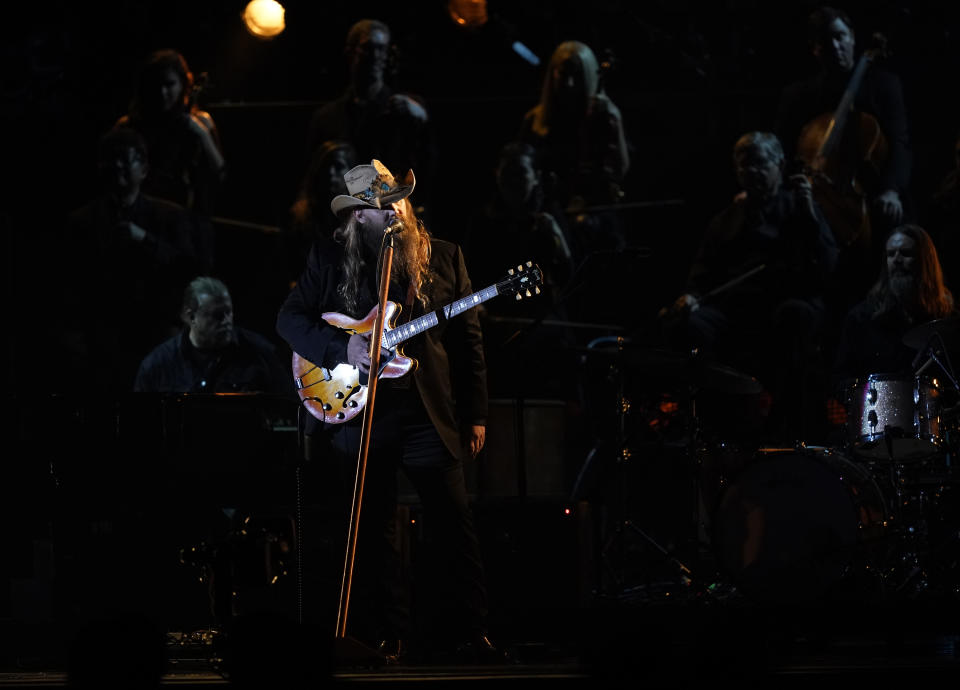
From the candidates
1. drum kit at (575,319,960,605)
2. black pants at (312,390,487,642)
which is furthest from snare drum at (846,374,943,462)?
black pants at (312,390,487,642)

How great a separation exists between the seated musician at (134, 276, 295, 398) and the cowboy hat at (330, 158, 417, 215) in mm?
2881

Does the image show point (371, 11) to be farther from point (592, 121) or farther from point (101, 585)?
point (101, 585)

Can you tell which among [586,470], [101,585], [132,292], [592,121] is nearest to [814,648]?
[586,470]

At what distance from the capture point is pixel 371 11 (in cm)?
946

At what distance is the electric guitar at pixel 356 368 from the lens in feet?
17.9

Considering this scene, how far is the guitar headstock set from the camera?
5.75 metres

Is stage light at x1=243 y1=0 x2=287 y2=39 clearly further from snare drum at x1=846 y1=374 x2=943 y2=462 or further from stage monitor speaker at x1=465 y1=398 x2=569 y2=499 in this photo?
snare drum at x1=846 y1=374 x2=943 y2=462

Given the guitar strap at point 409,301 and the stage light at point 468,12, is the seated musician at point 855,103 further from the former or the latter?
the guitar strap at point 409,301

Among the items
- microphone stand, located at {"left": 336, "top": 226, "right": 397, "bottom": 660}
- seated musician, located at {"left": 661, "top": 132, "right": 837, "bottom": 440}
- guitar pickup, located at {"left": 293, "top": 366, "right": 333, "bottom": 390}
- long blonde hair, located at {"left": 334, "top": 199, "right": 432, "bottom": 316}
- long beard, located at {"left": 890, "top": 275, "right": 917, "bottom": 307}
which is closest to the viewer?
microphone stand, located at {"left": 336, "top": 226, "right": 397, "bottom": 660}

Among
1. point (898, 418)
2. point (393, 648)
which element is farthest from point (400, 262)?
point (898, 418)

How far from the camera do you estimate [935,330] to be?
669 centimetres

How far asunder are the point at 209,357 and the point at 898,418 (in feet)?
14.8

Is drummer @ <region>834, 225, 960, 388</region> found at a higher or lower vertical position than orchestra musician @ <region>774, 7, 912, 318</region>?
lower

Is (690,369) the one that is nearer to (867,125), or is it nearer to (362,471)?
(362,471)
